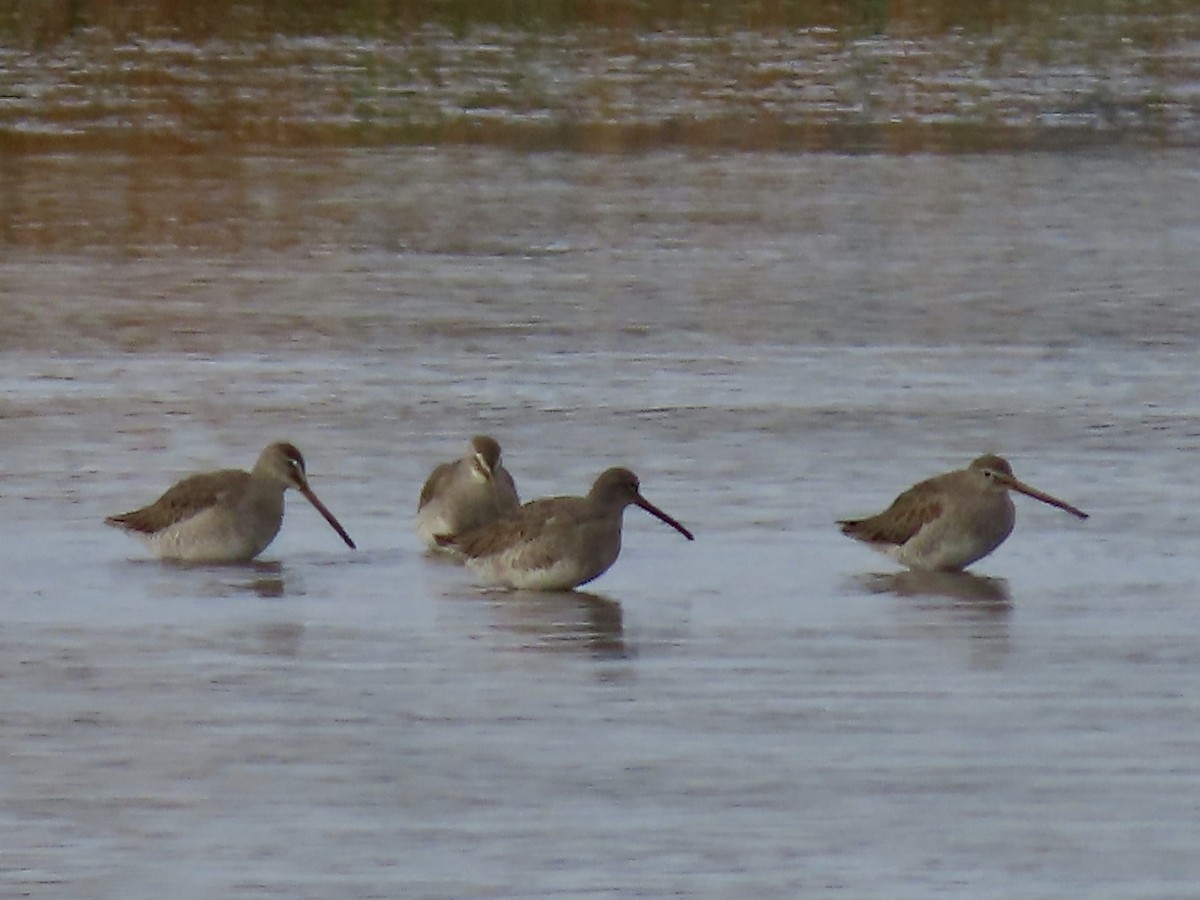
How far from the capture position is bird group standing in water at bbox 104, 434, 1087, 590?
9820 millimetres

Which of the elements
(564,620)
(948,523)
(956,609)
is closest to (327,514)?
(564,620)

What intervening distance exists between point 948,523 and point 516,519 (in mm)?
1316

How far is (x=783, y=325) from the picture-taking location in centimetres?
1574

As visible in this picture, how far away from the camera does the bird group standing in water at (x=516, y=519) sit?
982cm

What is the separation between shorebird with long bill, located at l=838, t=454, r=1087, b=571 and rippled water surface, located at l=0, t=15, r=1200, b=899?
0.14m

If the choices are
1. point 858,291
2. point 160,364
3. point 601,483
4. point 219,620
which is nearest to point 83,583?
point 219,620

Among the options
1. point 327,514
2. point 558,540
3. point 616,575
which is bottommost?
point 616,575

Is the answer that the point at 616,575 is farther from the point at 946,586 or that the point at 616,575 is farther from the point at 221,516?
the point at 221,516

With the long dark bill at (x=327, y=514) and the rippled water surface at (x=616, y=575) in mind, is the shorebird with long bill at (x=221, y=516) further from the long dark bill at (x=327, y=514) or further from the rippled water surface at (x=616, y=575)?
the rippled water surface at (x=616, y=575)

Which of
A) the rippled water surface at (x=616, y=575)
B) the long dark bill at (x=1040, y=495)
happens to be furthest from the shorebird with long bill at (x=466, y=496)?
the long dark bill at (x=1040, y=495)

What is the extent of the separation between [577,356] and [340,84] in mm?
15788

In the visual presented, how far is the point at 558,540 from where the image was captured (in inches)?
383

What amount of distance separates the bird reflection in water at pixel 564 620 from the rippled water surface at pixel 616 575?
0.10 ft

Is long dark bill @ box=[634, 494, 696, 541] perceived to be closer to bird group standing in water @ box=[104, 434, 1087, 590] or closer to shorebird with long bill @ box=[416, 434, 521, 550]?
bird group standing in water @ box=[104, 434, 1087, 590]
